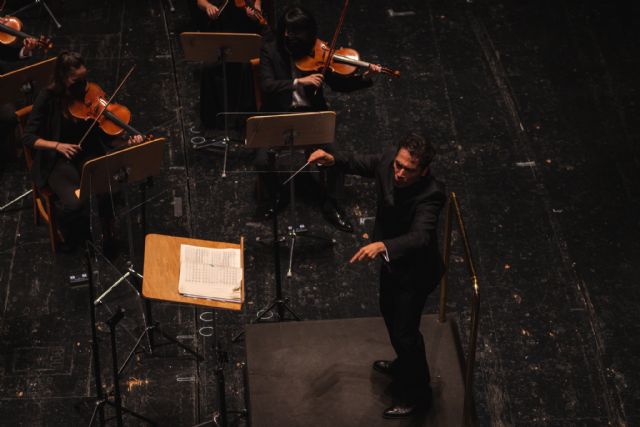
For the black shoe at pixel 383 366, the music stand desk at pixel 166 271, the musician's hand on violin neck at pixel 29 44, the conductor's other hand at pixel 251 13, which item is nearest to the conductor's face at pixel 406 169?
the music stand desk at pixel 166 271

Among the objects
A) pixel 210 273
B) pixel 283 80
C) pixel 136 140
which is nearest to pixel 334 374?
pixel 210 273

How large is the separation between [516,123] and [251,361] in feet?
8.59

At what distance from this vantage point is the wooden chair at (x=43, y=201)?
17.5 ft

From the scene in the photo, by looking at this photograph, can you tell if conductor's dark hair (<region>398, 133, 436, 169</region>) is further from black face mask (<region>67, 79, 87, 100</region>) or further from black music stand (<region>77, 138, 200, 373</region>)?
black face mask (<region>67, 79, 87, 100</region>)

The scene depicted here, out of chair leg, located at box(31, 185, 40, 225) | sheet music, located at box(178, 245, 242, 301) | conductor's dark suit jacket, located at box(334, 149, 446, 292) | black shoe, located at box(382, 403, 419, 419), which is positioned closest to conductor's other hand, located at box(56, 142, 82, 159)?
chair leg, located at box(31, 185, 40, 225)

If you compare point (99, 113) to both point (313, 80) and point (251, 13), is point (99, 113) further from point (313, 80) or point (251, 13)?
point (251, 13)

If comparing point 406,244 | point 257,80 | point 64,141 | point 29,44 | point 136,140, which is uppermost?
point 406,244

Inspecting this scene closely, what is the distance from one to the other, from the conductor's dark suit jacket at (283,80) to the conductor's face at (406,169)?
1.59 metres

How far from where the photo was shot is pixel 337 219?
5707mm

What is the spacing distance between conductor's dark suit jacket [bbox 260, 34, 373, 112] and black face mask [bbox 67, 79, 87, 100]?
1025 mm

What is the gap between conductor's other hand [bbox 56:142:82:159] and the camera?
5.12 meters

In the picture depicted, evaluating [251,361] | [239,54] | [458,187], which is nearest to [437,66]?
[458,187]

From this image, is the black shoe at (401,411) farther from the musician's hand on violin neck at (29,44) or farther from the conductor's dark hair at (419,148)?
the musician's hand on violin neck at (29,44)

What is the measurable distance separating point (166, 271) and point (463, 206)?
2.13 m
